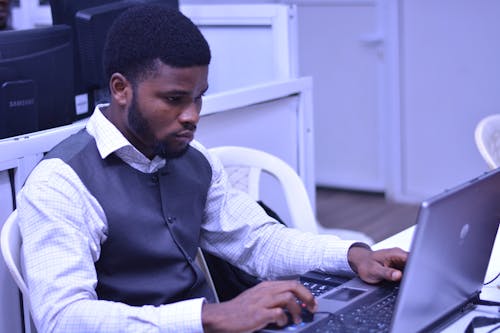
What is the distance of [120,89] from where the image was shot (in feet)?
4.88

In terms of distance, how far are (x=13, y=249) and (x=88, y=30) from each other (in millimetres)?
1141

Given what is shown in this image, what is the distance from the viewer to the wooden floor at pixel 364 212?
417 cm

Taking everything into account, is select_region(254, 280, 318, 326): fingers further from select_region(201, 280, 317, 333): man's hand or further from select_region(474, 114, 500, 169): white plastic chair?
select_region(474, 114, 500, 169): white plastic chair

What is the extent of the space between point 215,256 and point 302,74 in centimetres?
303

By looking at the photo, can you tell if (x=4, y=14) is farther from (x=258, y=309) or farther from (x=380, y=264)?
(x=258, y=309)

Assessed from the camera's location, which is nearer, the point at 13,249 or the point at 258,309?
the point at 258,309

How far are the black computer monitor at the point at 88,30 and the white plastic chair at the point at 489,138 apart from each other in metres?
1.11

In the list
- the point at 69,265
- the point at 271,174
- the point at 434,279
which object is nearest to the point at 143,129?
the point at 69,265

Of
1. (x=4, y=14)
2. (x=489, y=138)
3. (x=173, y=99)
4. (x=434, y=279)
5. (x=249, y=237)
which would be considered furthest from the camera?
(x=4, y=14)

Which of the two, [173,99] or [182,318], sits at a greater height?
[173,99]

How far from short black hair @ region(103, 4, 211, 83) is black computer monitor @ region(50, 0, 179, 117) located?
1.10 m

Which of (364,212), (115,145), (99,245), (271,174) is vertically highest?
(115,145)

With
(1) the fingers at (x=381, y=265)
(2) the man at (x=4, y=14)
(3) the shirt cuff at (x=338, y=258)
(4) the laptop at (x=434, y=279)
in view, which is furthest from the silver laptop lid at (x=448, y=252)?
(2) the man at (x=4, y=14)

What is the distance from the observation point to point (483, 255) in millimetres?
1381
